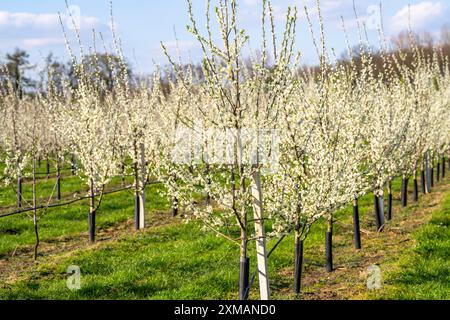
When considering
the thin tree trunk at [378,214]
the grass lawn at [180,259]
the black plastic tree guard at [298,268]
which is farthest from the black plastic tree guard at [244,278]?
the thin tree trunk at [378,214]

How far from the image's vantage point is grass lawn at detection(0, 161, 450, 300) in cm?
831

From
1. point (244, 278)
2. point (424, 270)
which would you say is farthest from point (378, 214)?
point (244, 278)

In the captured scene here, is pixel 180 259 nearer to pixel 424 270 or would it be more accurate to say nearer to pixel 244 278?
pixel 244 278

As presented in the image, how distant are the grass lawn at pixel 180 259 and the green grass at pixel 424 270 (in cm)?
2

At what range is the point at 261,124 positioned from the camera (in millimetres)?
6211

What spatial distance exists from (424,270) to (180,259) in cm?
468

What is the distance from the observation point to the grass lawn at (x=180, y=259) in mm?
8312

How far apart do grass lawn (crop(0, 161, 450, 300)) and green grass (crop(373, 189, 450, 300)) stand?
0.02 m

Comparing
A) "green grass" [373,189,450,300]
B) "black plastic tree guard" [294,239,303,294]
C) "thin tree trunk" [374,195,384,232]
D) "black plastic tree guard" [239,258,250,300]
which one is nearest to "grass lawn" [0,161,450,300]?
"green grass" [373,189,450,300]

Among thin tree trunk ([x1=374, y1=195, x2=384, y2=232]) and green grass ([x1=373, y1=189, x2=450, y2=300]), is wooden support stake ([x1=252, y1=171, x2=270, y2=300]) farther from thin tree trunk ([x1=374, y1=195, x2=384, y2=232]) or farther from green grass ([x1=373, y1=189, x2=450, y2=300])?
thin tree trunk ([x1=374, y1=195, x2=384, y2=232])

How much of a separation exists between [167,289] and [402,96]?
1099 cm

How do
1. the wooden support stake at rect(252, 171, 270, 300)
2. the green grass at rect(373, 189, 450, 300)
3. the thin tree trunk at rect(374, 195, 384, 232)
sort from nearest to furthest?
the wooden support stake at rect(252, 171, 270, 300)
the green grass at rect(373, 189, 450, 300)
the thin tree trunk at rect(374, 195, 384, 232)
